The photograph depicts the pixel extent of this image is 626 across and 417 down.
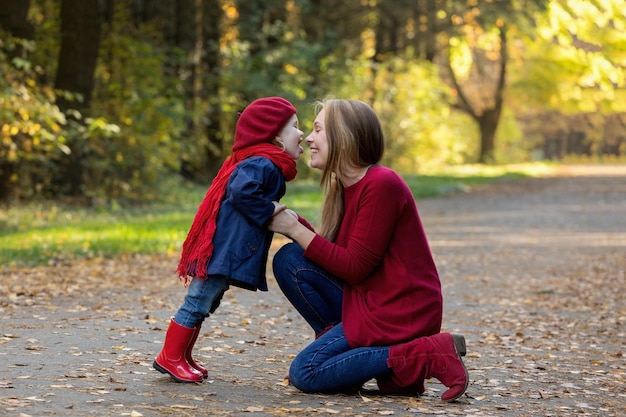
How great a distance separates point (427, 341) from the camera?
5.32m

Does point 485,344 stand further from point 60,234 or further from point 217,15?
point 217,15

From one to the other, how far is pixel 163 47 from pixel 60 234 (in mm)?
9437

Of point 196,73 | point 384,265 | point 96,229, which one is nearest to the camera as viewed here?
point 384,265

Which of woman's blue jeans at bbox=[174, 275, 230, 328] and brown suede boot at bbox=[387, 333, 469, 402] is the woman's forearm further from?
brown suede boot at bbox=[387, 333, 469, 402]

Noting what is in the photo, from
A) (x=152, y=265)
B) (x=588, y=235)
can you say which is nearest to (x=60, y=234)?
(x=152, y=265)

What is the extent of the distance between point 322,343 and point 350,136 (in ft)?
3.37

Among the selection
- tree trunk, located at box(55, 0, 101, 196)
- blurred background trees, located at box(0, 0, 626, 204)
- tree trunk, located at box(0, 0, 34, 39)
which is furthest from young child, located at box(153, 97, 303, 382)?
tree trunk, located at box(55, 0, 101, 196)

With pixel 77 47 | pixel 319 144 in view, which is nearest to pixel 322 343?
pixel 319 144

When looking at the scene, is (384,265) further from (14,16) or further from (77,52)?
(77,52)

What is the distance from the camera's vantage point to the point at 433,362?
527cm

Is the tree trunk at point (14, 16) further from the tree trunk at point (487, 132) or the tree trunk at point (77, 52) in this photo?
the tree trunk at point (487, 132)

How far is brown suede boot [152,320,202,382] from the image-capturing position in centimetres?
536

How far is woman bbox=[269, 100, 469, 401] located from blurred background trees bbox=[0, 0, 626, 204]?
4258mm

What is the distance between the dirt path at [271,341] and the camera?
5.11 metres
